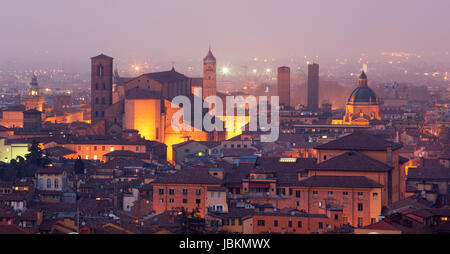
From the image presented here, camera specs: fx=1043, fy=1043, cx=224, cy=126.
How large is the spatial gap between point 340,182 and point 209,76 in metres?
37.0

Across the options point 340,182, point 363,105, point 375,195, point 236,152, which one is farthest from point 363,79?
point 375,195

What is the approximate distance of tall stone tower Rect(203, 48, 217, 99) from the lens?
188ft

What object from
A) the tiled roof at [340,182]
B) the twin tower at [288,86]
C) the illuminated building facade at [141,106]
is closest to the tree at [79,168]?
the tiled roof at [340,182]

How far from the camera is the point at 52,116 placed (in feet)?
214

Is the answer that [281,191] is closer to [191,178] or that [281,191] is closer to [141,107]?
[191,178]

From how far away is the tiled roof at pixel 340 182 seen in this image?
2069 cm

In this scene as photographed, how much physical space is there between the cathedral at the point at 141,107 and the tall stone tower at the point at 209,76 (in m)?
6.49

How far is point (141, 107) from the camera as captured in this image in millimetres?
44656

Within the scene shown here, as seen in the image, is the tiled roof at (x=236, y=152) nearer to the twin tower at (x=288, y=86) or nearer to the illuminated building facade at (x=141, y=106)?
the illuminated building facade at (x=141, y=106)

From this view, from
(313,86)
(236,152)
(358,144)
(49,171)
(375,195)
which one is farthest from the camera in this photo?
(313,86)

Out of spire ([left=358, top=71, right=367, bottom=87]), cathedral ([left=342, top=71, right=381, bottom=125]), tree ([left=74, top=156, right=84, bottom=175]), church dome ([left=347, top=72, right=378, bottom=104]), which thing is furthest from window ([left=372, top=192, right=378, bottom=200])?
spire ([left=358, top=71, right=367, bottom=87])

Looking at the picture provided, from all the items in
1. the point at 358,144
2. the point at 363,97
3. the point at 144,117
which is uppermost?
the point at 363,97
